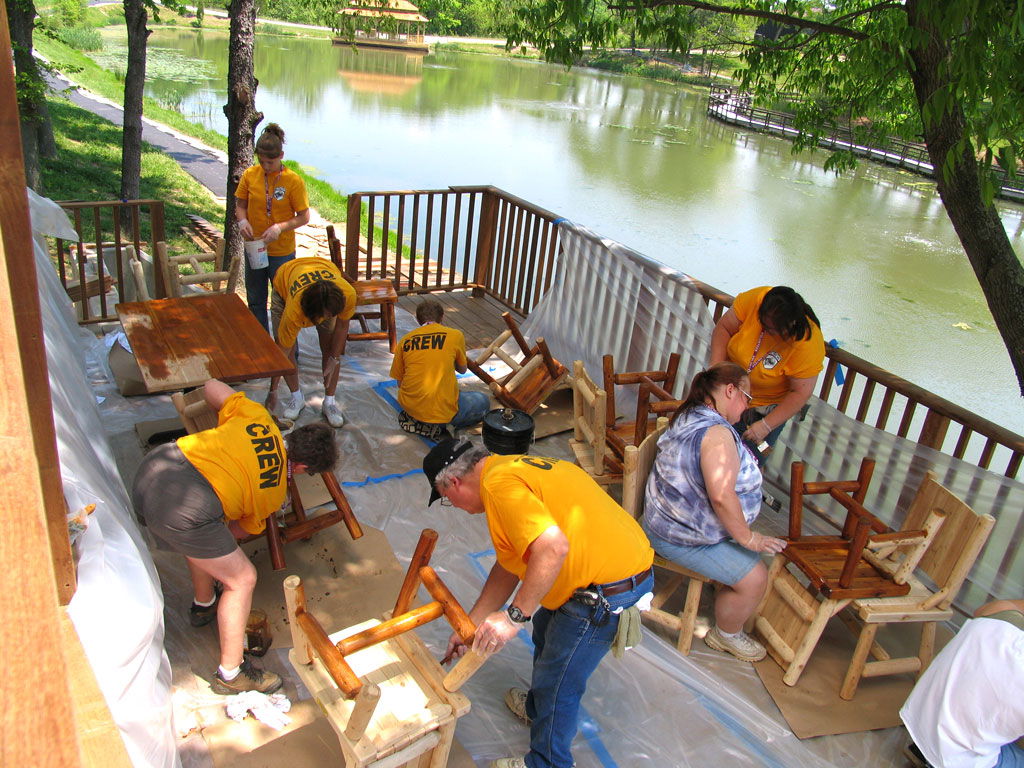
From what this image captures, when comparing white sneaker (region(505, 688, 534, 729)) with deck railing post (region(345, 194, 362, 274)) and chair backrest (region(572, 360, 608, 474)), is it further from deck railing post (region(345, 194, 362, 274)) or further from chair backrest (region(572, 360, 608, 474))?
deck railing post (region(345, 194, 362, 274))

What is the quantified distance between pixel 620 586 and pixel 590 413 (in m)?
1.82

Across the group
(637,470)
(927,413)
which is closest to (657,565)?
(637,470)

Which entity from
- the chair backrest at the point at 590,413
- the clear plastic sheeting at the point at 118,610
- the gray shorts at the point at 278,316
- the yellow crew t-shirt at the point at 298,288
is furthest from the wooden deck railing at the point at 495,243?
the clear plastic sheeting at the point at 118,610

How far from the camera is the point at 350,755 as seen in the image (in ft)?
7.40

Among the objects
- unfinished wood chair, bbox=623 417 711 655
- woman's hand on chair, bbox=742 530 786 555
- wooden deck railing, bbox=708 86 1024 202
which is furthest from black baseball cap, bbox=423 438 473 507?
wooden deck railing, bbox=708 86 1024 202

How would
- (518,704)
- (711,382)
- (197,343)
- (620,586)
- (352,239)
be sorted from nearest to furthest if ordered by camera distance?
(620,586), (518,704), (711,382), (197,343), (352,239)

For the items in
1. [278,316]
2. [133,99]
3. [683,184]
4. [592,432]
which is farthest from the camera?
[683,184]

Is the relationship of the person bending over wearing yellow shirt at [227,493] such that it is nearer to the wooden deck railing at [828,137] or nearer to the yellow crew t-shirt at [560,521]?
the yellow crew t-shirt at [560,521]

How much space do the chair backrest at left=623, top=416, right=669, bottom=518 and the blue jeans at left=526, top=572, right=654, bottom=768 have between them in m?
0.83

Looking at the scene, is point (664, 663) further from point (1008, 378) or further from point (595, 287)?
point (1008, 378)

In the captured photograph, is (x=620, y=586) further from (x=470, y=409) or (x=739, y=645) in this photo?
(x=470, y=409)

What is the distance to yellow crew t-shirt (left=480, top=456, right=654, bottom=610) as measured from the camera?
7.39 ft

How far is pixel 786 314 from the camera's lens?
148 inches

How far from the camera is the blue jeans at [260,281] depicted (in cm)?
554
